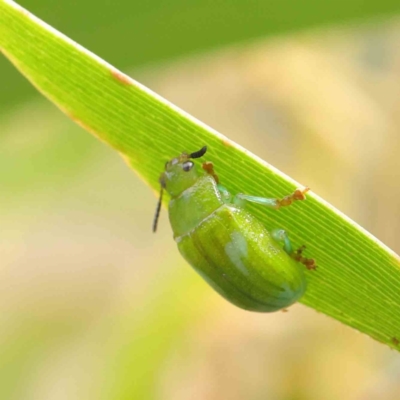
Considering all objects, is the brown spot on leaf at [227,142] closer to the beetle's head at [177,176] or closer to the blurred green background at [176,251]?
the beetle's head at [177,176]

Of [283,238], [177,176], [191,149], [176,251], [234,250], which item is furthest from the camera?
[176,251]

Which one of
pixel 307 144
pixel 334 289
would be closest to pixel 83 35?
pixel 334 289

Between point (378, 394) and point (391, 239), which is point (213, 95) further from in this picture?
point (378, 394)

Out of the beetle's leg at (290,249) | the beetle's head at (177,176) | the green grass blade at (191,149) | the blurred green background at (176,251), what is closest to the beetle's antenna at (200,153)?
the green grass blade at (191,149)

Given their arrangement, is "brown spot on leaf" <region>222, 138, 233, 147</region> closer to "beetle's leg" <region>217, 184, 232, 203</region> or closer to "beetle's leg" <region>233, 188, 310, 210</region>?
"beetle's leg" <region>233, 188, 310, 210</region>

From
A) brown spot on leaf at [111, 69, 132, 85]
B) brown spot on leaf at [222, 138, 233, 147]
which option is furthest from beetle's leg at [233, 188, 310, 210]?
brown spot on leaf at [111, 69, 132, 85]

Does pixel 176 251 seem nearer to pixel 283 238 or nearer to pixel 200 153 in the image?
pixel 283 238

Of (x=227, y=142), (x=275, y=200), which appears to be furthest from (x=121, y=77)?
(x=275, y=200)
